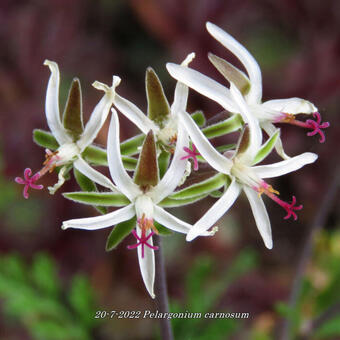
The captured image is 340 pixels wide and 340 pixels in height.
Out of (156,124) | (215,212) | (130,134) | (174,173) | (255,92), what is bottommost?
(215,212)

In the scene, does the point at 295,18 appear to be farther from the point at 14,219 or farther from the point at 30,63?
the point at 14,219

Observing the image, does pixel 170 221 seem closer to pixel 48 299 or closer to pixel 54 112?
pixel 54 112

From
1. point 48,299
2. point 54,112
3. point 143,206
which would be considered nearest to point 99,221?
point 143,206

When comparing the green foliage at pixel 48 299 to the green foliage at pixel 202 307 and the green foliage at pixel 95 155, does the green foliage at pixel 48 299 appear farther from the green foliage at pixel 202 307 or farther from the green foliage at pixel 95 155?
the green foliage at pixel 95 155

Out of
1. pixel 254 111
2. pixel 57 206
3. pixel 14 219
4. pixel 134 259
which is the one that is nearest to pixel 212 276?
pixel 134 259

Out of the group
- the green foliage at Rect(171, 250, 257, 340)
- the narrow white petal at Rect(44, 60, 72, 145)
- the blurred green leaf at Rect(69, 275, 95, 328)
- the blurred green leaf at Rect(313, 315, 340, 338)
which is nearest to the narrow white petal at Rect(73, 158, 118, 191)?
the narrow white petal at Rect(44, 60, 72, 145)

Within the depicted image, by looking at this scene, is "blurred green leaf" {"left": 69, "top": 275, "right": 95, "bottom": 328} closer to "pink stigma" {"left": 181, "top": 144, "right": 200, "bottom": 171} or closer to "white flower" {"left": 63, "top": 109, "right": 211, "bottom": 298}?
"white flower" {"left": 63, "top": 109, "right": 211, "bottom": 298}

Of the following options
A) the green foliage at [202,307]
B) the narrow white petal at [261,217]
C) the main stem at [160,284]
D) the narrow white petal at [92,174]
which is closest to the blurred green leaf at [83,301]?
the green foliage at [202,307]

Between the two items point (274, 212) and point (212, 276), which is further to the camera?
point (274, 212)
